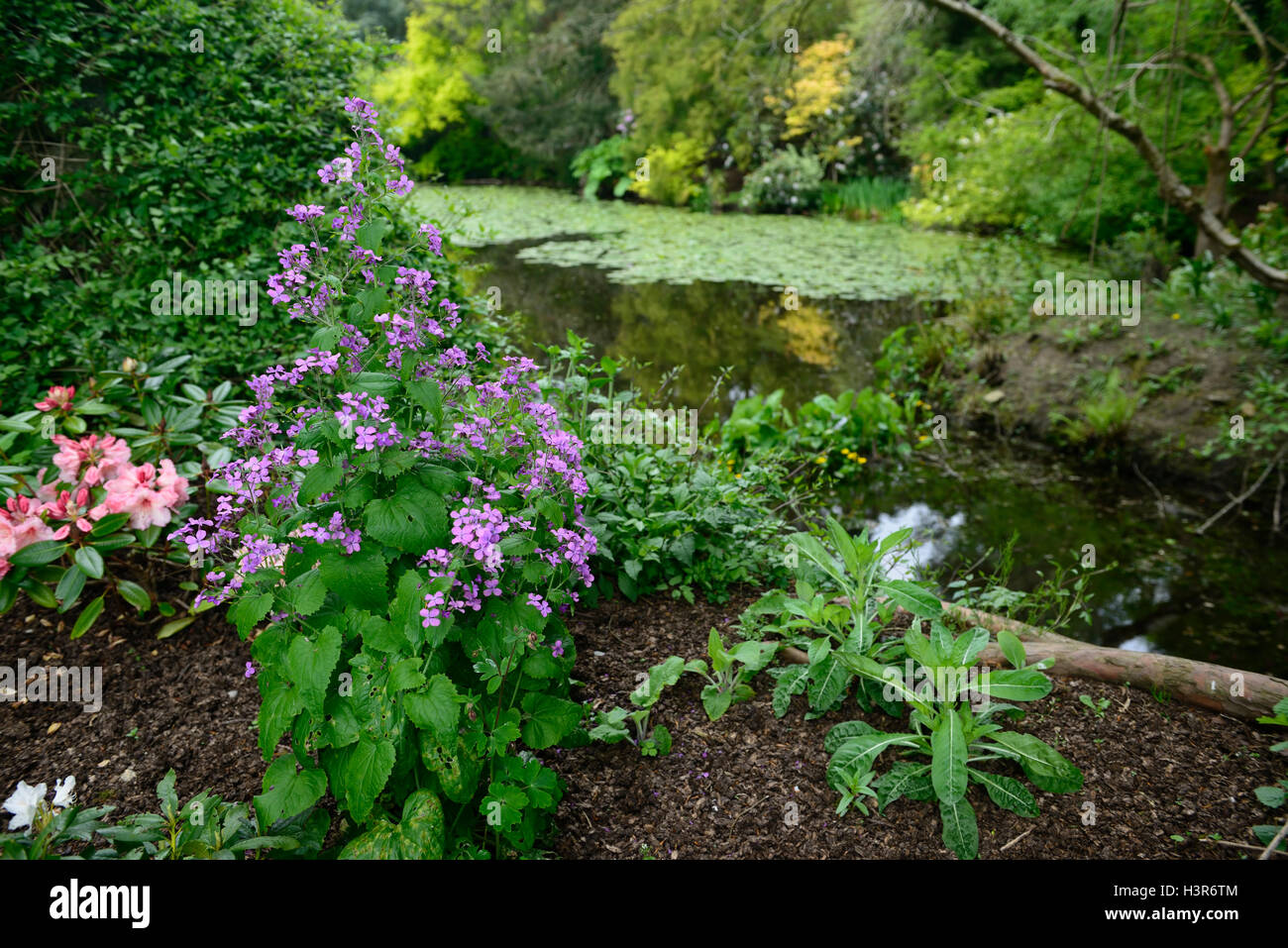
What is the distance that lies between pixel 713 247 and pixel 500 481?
34.8 feet

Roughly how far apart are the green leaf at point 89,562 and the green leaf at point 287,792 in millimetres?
1132

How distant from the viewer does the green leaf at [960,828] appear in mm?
1822

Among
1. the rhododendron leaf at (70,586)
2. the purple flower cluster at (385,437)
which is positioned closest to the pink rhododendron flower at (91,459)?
the rhododendron leaf at (70,586)

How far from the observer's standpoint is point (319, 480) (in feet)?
4.92

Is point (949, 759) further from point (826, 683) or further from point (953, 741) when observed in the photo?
point (826, 683)

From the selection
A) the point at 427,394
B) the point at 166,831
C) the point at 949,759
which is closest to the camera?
the point at 427,394

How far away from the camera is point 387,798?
70.6 inches

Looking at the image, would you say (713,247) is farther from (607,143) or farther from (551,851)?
(551,851)

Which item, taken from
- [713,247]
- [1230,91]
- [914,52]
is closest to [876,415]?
[1230,91]

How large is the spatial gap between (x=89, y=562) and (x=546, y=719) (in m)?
1.56

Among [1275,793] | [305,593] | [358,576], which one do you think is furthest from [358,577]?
[1275,793]

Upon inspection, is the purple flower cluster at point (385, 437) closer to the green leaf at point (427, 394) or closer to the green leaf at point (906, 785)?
the green leaf at point (427, 394)

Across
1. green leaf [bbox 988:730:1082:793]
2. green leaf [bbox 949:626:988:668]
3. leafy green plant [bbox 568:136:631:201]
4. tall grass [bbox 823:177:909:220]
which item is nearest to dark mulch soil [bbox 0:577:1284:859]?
green leaf [bbox 988:730:1082:793]

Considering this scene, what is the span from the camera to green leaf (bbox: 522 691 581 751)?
69.4 inches
